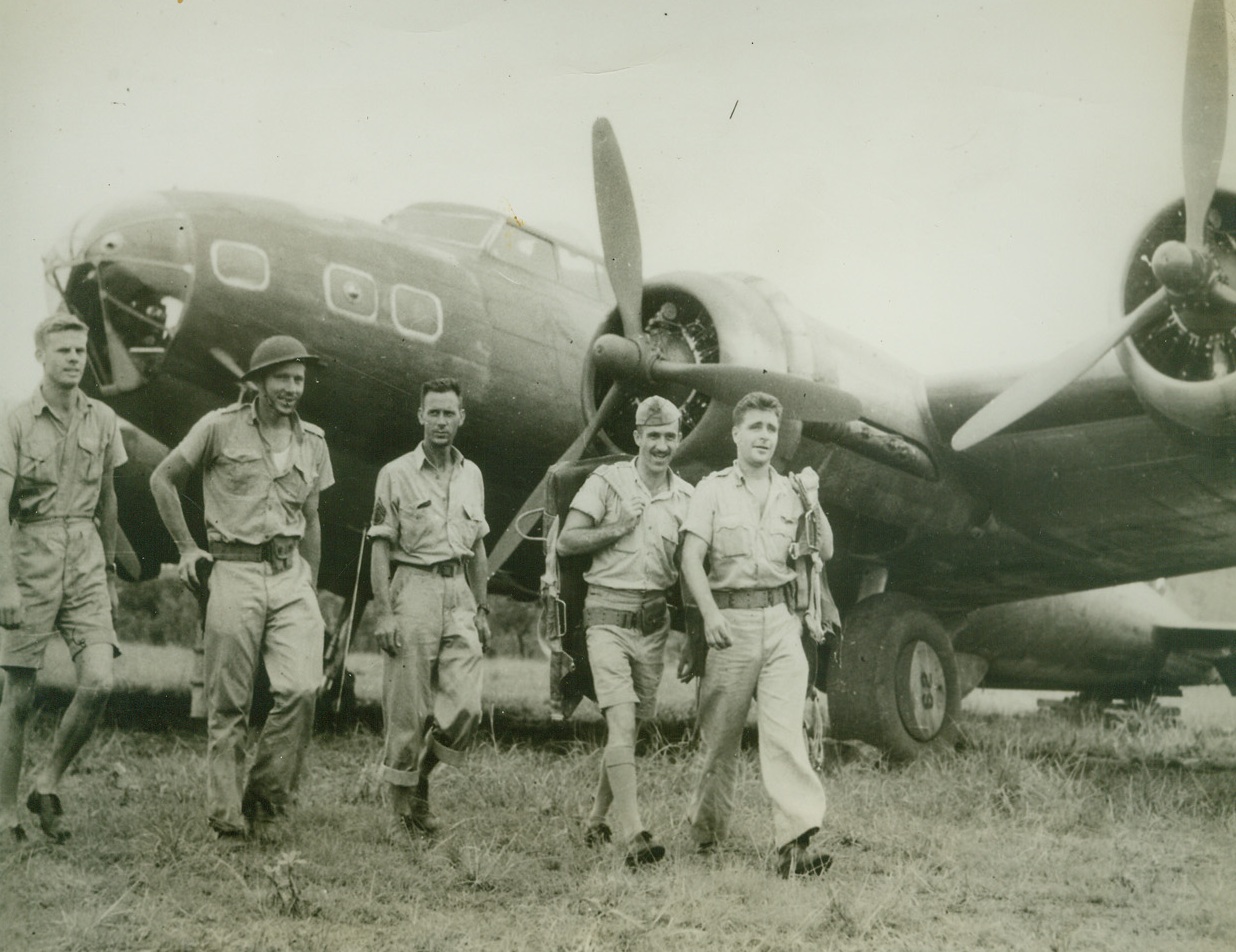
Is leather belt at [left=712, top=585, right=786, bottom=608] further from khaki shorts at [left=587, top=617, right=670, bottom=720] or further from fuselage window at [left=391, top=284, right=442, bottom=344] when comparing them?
fuselage window at [left=391, top=284, right=442, bottom=344]

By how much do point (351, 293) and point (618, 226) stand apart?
1.63 m

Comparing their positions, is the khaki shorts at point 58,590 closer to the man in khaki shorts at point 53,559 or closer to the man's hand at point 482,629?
the man in khaki shorts at point 53,559

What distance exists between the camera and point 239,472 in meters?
4.41

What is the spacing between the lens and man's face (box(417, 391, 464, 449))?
4723 mm

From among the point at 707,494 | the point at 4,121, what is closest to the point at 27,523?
the point at 4,121

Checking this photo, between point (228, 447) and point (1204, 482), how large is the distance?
6023mm

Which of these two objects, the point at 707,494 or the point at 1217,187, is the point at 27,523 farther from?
the point at 1217,187

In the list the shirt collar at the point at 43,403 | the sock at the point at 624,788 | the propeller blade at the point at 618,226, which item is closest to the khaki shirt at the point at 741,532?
Answer: the sock at the point at 624,788

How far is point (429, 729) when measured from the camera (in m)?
4.65

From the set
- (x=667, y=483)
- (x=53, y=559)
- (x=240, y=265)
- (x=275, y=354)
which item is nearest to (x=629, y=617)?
(x=667, y=483)

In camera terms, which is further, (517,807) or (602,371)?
(602,371)

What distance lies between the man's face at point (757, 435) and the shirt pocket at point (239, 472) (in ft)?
6.45

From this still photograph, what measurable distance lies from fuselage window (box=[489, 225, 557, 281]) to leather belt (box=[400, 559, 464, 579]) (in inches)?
127

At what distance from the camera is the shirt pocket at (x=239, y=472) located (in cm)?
440
